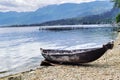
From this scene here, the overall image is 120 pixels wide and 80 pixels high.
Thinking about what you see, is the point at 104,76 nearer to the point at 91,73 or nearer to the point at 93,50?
Answer: the point at 91,73

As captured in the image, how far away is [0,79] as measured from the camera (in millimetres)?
24875

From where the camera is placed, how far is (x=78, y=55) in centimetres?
2444

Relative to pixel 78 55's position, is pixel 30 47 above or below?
below

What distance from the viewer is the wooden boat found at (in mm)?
23559

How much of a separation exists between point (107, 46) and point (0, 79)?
942cm

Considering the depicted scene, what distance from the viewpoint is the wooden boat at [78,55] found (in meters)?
23.6

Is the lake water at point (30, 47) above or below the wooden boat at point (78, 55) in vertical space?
below

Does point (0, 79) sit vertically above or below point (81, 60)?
below

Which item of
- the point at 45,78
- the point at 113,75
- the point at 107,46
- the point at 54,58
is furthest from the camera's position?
the point at 54,58

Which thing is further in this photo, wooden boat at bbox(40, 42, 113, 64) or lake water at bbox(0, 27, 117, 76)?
lake water at bbox(0, 27, 117, 76)

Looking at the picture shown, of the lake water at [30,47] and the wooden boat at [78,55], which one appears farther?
the lake water at [30,47]

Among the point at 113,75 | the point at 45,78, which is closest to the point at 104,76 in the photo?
the point at 113,75

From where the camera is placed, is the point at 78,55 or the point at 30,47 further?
the point at 30,47

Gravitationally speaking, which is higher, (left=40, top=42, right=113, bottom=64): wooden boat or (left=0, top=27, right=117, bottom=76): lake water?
(left=40, top=42, right=113, bottom=64): wooden boat
